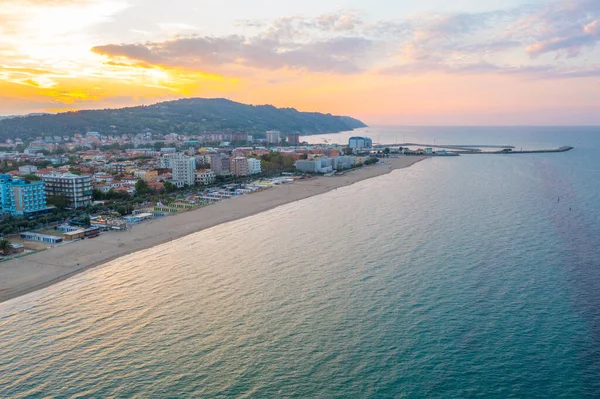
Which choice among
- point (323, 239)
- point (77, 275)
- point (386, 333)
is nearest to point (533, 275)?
point (386, 333)

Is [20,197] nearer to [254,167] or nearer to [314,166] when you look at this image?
[254,167]

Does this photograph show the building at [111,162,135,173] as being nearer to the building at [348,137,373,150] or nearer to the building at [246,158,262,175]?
the building at [246,158,262,175]

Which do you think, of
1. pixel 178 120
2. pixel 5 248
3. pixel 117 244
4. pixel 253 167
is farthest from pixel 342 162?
pixel 178 120

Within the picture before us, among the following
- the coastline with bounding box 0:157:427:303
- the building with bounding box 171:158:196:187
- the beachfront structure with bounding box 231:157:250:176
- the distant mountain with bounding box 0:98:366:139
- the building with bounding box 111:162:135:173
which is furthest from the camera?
the distant mountain with bounding box 0:98:366:139

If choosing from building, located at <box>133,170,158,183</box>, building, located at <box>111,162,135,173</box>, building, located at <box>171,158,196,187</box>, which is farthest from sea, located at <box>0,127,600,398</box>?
building, located at <box>111,162,135,173</box>

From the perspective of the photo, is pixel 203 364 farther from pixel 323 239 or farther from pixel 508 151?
pixel 508 151

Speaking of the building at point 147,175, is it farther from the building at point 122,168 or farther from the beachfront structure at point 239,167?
the beachfront structure at point 239,167
